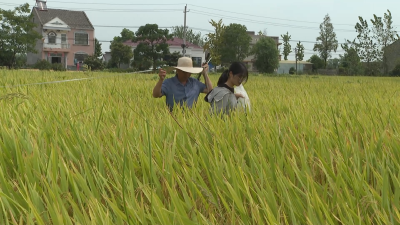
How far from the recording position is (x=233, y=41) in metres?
41.4

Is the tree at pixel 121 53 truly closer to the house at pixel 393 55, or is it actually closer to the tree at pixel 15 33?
the tree at pixel 15 33

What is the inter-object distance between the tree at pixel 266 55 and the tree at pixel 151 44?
9.36 m

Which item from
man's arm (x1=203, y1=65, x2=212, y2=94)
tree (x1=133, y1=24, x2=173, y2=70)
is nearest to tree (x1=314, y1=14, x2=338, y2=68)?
tree (x1=133, y1=24, x2=173, y2=70)

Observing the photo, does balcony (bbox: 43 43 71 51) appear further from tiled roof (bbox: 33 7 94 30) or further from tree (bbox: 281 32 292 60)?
tree (bbox: 281 32 292 60)

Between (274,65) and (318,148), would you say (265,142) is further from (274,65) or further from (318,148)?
(274,65)

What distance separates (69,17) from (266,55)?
19.8m

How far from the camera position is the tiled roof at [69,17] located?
133 feet

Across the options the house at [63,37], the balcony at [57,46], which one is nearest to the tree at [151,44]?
the house at [63,37]

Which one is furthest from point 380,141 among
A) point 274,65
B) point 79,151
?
point 274,65

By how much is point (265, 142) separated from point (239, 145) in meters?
0.13

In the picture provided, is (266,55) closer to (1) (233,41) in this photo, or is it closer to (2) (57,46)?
(1) (233,41)

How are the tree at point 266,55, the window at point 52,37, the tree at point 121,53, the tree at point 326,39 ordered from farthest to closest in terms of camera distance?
the tree at point 326,39
the tree at point 121,53
the tree at point 266,55
the window at point 52,37

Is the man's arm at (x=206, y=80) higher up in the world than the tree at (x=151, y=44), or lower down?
lower down

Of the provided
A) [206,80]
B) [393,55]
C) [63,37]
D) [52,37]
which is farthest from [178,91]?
[393,55]
